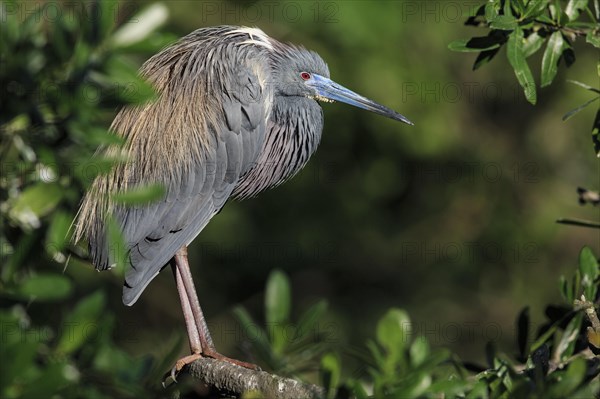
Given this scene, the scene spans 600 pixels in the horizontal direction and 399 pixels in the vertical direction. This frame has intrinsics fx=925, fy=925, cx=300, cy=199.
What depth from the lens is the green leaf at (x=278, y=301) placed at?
2.55m

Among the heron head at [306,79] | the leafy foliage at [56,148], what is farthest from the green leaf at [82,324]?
the heron head at [306,79]

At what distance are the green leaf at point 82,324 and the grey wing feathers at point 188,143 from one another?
1.92 metres

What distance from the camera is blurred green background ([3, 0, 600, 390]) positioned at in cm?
724

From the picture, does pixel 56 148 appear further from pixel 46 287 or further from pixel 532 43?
pixel 532 43

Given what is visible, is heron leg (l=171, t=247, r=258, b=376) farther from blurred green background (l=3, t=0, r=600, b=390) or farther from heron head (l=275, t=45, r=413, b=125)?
blurred green background (l=3, t=0, r=600, b=390)

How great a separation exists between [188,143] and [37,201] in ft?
7.00

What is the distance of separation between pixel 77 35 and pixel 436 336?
5823mm

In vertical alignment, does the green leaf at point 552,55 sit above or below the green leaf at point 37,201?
above

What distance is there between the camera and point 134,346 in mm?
7535

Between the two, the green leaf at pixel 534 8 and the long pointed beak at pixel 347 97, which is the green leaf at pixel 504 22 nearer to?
the green leaf at pixel 534 8

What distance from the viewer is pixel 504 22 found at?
10.2ft

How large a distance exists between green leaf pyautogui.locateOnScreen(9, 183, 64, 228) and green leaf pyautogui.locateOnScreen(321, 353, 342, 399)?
693 millimetres

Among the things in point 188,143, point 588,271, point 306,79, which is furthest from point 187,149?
point 588,271

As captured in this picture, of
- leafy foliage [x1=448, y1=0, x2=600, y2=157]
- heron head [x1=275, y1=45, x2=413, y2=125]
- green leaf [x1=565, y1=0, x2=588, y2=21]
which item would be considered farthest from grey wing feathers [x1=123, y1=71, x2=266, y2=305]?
Result: green leaf [x1=565, y1=0, x2=588, y2=21]
